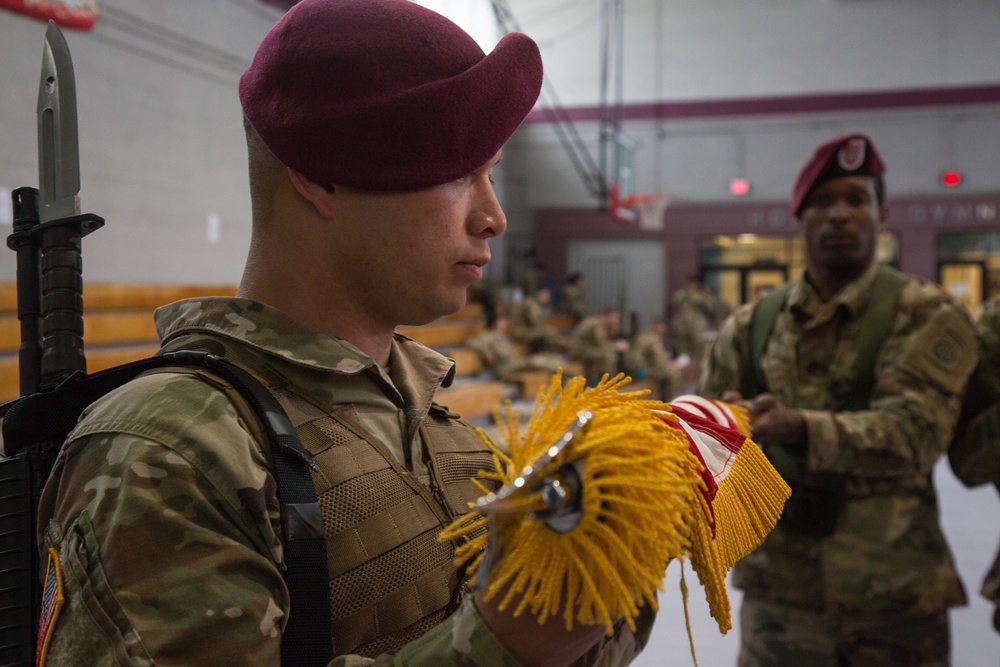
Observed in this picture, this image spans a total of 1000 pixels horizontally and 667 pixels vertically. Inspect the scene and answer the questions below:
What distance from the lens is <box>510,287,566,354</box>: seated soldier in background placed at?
28.3 ft

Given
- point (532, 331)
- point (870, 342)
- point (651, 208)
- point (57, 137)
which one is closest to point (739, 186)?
point (651, 208)

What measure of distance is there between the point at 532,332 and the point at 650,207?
4651mm

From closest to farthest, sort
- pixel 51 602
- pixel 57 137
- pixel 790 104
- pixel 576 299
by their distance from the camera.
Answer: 1. pixel 51 602
2. pixel 57 137
3. pixel 576 299
4. pixel 790 104

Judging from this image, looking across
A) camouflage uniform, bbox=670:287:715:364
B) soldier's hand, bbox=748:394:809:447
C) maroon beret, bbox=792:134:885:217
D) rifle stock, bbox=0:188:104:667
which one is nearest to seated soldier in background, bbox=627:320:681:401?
camouflage uniform, bbox=670:287:715:364

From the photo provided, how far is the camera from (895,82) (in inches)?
472

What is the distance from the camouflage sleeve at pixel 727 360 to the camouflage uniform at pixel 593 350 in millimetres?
5359

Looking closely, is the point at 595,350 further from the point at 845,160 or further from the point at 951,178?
the point at 951,178

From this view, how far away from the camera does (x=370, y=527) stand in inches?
28.7

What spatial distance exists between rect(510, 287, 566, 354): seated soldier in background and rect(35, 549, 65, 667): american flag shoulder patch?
8002mm

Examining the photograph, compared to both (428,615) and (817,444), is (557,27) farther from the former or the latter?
(428,615)

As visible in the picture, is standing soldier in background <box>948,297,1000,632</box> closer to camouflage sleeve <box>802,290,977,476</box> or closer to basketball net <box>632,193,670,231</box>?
camouflage sleeve <box>802,290,977,476</box>

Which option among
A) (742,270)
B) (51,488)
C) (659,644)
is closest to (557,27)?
(742,270)

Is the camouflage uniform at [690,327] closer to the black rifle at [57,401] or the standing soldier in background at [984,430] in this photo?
the standing soldier in background at [984,430]

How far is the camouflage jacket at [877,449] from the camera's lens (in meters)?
1.87
